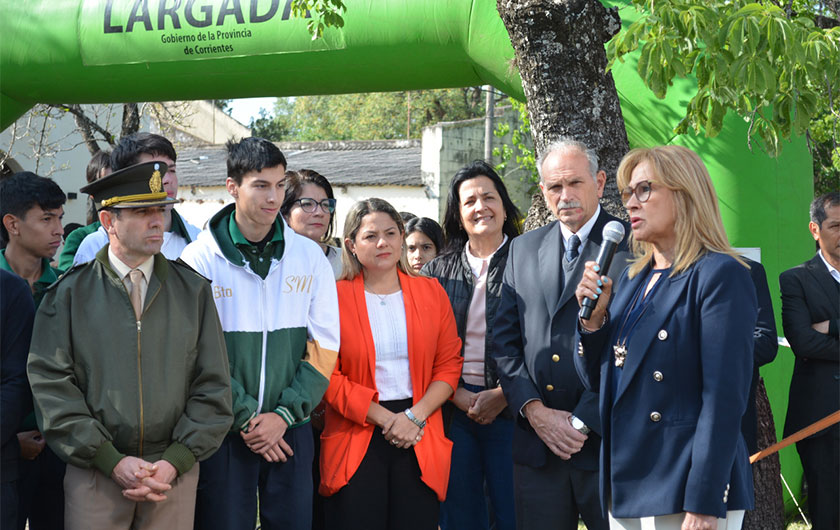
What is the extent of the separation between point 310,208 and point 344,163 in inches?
940

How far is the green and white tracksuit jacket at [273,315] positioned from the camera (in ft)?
11.8

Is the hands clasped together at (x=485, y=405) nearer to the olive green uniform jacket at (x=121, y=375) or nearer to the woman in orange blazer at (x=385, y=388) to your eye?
the woman in orange blazer at (x=385, y=388)

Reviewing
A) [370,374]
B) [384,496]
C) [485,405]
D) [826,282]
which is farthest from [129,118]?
[826,282]

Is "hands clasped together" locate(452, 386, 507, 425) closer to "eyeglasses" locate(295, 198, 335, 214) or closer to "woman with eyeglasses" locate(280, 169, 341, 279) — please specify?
"woman with eyeglasses" locate(280, 169, 341, 279)

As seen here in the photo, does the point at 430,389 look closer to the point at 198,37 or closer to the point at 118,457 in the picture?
the point at 118,457

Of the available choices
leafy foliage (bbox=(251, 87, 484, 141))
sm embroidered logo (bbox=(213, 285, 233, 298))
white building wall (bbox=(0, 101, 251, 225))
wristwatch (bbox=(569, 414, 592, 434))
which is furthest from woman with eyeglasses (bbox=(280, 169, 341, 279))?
leafy foliage (bbox=(251, 87, 484, 141))

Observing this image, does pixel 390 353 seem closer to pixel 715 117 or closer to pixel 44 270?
pixel 44 270

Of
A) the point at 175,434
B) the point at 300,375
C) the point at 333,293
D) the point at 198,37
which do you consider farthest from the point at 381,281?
the point at 198,37

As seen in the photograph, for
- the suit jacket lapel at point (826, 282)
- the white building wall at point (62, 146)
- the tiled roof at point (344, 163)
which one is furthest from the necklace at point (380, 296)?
the tiled roof at point (344, 163)

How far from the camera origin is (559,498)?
135 inches

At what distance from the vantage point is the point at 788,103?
3.65 m

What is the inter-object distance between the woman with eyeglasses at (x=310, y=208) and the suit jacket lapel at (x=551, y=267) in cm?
129

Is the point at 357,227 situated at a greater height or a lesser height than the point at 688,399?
greater

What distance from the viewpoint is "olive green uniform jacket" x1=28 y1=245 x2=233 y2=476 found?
10.0 ft
